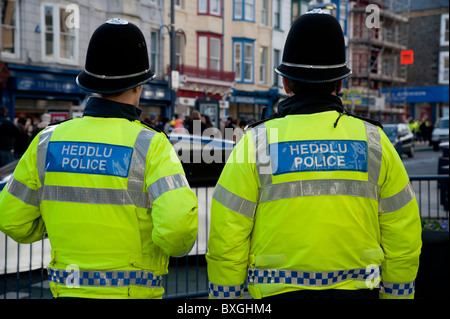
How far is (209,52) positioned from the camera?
29.8 metres

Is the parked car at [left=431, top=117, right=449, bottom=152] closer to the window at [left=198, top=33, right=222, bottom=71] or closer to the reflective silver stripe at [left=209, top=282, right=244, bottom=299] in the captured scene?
the window at [left=198, top=33, right=222, bottom=71]

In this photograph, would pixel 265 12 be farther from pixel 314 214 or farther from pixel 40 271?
pixel 314 214

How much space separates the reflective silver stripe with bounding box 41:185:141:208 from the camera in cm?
243

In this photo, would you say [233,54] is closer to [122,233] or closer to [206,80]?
[206,80]

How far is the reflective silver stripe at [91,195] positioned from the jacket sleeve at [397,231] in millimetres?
1054

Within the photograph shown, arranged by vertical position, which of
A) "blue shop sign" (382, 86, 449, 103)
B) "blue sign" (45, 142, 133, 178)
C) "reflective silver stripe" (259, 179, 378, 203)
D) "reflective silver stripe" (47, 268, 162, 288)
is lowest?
"reflective silver stripe" (47, 268, 162, 288)

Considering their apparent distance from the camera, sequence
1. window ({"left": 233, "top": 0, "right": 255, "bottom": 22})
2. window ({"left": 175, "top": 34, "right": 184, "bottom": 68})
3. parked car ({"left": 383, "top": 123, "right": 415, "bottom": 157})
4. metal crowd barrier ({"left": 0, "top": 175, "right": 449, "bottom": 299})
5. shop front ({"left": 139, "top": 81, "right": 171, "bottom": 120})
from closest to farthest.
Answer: metal crowd barrier ({"left": 0, "top": 175, "right": 449, "bottom": 299}) < parked car ({"left": 383, "top": 123, "right": 415, "bottom": 157}) < shop front ({"left": 139, "top": 81, "right": 171, "bottom": 120}) < window ({"left": 175, "top": 34, "right": 184, "bottom": 68}) < window ({"left": 233, "top": 0, "right": 255, "bottom": 22})

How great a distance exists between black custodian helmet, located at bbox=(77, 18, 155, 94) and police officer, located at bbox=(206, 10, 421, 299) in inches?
22.3

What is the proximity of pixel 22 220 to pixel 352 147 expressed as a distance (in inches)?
56.8

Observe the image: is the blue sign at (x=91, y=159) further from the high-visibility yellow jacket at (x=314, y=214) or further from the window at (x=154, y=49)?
the window at (x=154, y=49)

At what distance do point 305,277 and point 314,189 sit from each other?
352 mm

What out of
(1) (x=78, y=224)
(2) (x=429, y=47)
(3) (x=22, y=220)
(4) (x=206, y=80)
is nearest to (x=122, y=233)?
(1) (x=78, y=224)

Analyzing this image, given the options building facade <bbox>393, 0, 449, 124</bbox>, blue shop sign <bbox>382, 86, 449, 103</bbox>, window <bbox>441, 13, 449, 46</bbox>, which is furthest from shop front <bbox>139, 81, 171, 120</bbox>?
window <bbox>441, 13, 449, 46</bbox>

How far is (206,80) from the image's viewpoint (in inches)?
1148
